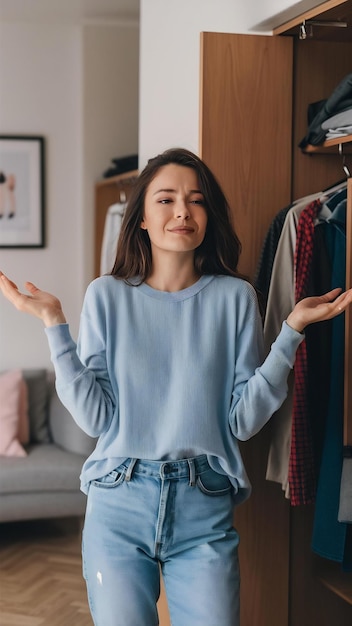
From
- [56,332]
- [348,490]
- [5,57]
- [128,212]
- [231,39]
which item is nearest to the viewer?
[56,332]

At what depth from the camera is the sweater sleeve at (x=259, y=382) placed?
76.3 inches

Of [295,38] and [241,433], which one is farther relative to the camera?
[295,38]

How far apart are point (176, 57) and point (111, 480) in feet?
5.49

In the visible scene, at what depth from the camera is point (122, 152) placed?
5.17 meters

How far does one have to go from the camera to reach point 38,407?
480cm

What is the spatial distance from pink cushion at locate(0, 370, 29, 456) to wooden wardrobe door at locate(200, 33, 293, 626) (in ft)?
6.55

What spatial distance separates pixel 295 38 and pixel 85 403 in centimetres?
136

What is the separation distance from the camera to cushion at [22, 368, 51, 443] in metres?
4.79

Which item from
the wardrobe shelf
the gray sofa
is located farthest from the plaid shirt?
the gray sofa

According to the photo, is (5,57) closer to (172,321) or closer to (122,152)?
(122,152)

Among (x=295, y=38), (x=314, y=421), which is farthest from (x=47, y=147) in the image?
(x=314, y=421)

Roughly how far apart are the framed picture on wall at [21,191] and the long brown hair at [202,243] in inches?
121

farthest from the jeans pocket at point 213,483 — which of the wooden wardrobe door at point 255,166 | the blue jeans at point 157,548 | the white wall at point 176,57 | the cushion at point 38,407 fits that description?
the cushion at point 38,407

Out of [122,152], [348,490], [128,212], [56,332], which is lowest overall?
[348,490]
